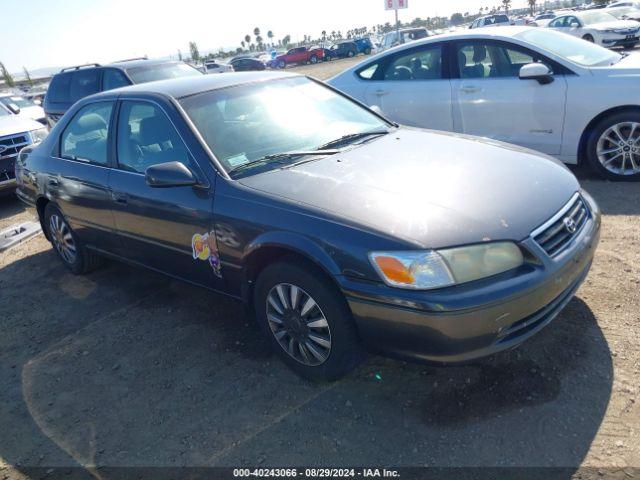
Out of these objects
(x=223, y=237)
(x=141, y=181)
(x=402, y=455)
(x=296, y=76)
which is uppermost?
(x=296, y=76)

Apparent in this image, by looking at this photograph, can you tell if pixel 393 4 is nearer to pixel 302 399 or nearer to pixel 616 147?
pixel 616 147

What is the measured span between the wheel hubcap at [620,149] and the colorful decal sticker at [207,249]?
412 centimetres

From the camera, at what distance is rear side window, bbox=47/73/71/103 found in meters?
9.64

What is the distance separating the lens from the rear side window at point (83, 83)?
9.25m

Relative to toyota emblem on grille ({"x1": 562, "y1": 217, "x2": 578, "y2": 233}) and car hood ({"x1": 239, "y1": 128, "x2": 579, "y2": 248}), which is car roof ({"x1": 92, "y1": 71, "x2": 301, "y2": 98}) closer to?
car hood ({"x1": 239, "y1": 128, "x2": 579, "y2": 248})

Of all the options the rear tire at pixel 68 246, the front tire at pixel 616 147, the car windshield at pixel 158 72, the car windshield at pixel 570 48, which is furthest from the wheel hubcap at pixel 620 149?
the car windshield at pixel 158 72

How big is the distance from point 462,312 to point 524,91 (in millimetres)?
4008

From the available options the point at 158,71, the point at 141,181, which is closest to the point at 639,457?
the point at 141,181

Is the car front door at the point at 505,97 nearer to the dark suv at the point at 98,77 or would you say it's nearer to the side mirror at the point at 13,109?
the dark suv at the point at 98,77

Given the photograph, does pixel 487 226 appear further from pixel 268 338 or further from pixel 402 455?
pixel 268 338

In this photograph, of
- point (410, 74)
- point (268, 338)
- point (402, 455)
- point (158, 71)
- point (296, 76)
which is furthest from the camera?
point (158, 71)

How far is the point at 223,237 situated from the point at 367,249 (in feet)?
3.35

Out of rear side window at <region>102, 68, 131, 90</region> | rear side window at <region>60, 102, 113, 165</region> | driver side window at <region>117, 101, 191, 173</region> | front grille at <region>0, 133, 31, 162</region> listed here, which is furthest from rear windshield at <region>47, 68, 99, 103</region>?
driver side window at <region>117, 101, 191, 173</region>

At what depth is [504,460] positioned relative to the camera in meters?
2.29
